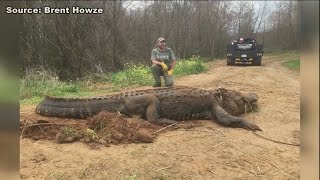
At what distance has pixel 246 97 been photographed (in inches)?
185

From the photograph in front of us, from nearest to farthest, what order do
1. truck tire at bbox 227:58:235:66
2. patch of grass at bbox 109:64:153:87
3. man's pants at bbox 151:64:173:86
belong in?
man's pants at bbox 151:64:173:86 → patch of grass at bbox 109:64:153:87 → truck tire at bbox 227:58:235:66

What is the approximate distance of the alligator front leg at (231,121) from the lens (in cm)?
391

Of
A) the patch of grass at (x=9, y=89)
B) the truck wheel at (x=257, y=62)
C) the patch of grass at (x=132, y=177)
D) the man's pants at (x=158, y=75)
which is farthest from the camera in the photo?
the truck wheel at (x=257, y=62)

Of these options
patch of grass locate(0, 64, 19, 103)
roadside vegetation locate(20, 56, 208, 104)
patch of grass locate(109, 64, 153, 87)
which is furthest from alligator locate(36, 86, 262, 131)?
patch of grass locate(109, 64, 153, 87)

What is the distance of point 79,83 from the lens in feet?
22.8

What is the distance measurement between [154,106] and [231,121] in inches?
33.4

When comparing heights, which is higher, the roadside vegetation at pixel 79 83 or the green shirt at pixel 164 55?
the green shirt at pixel 164 55

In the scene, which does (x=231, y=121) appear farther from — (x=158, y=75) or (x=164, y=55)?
(x=158, y=75)

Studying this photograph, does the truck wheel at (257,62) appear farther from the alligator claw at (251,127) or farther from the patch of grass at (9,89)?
the patch of grass at (9,89)

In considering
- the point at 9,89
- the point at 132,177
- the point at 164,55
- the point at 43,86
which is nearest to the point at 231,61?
the point at 164,55

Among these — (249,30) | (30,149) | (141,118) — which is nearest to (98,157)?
(30,149)

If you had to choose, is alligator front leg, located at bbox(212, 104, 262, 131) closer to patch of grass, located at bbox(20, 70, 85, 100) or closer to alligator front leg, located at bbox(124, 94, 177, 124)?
alligator front leg, located at bbox(124, 94, 177, 124)

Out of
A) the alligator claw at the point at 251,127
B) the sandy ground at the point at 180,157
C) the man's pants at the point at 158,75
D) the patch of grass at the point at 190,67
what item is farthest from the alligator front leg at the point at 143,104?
the patch of grass at the point at 190,67

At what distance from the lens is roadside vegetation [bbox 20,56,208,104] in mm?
6082
